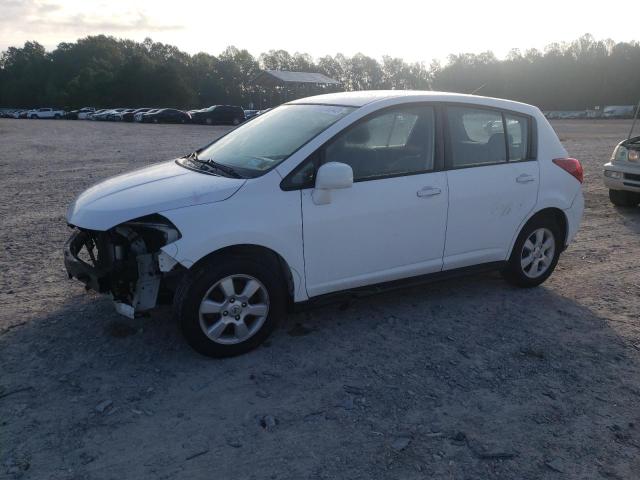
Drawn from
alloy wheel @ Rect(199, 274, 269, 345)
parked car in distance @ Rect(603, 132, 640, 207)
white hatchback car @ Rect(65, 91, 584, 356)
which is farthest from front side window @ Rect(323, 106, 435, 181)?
parked car in distance @ Rect(603, 132, 640, 207)

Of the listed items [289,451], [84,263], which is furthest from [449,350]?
[84,263]

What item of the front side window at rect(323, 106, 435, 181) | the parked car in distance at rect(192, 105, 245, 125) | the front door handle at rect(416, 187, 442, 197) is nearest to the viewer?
the front side window at rect(323, 106, 435, 181)

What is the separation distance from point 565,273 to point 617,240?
1.82 meters

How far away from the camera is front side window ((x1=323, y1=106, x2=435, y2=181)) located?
4.49 meters

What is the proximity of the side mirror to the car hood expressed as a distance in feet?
1.80

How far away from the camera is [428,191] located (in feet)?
15.6

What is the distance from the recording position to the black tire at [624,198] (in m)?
9.41

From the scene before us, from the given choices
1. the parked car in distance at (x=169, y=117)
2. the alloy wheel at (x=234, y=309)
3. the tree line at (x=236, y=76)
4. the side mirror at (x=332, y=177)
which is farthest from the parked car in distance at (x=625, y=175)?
the tree line at (x=236, y=76)

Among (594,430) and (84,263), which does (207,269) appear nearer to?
(84,263)

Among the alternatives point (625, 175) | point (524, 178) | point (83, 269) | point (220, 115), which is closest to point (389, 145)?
point (524, 178)

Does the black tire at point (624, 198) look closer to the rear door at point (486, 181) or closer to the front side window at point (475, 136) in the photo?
the rear door at point (486, 181)

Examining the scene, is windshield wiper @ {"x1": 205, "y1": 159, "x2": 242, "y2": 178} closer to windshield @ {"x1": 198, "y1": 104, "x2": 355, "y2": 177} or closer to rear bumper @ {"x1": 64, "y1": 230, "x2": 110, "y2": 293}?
windshield @ {"x1": 198, "y1": 104, "x2": 355, "y2": 177}

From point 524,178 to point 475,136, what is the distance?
629 mm

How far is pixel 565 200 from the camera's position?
220 inches
